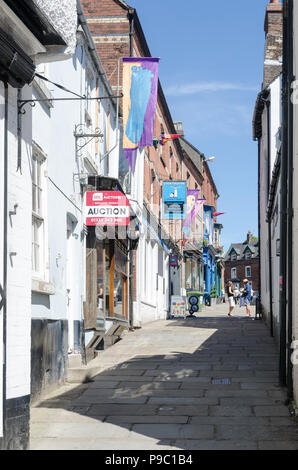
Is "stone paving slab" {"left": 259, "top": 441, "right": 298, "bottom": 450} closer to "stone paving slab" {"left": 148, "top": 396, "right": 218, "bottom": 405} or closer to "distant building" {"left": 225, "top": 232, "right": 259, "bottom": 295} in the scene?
"stone paving slab" {"left": 148, "top": 396, "right": 218, "bottom": 405}

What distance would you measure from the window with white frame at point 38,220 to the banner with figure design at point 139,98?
18.2 ft

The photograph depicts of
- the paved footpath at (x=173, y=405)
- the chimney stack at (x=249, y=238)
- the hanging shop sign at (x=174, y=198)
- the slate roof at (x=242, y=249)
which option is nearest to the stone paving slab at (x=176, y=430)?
the paved footpath at (x=173, y=405)

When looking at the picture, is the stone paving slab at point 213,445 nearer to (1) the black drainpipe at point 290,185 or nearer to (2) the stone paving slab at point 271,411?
(2) the stone paving slab at point 271,411

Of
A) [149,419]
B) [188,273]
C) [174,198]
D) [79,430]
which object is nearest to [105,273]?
[149,419]

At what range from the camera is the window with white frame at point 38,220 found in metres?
9.72

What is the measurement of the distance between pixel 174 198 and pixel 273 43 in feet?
27.3

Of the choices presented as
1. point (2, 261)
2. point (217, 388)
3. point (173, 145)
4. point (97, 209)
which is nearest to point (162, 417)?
point (217, 388)

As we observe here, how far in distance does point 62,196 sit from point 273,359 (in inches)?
211

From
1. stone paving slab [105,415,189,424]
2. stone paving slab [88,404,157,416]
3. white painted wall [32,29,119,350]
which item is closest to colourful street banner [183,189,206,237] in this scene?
white painted wall [32,29,119,350]

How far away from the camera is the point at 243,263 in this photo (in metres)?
83.1

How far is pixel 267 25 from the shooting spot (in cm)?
2217

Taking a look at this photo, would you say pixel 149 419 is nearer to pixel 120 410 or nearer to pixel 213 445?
pixel 120 410

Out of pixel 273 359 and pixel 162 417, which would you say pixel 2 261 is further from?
pixel 273 359
